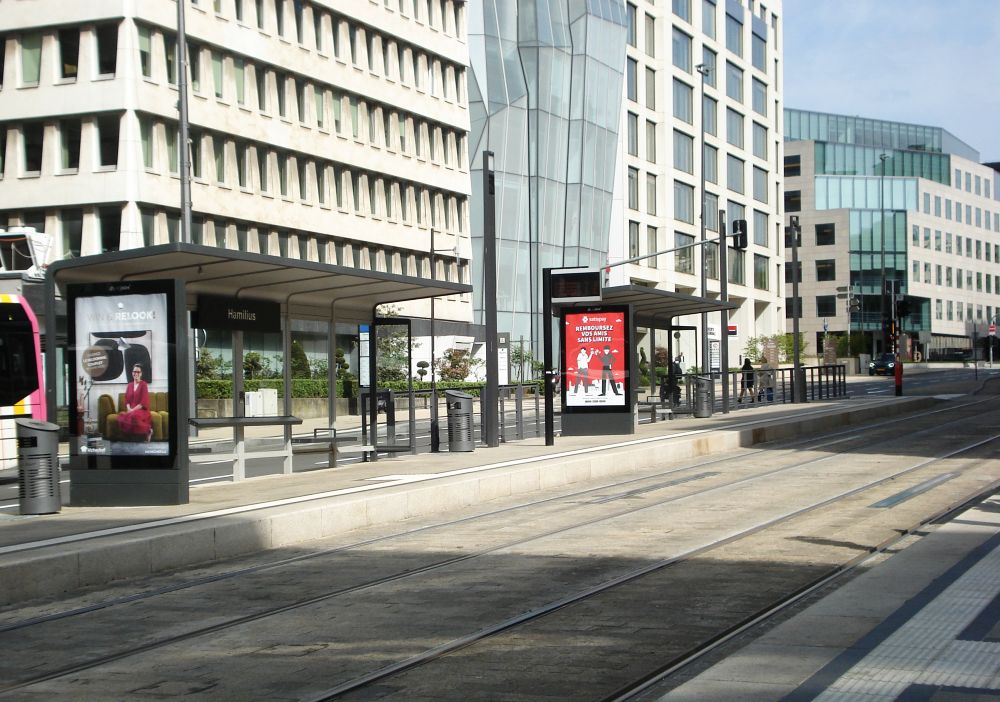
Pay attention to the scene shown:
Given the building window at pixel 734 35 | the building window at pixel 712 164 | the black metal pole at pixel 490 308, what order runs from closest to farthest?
the black metal pole at pixel 490 308, the building window at pixel 712 164, the building window at pixel 734 35

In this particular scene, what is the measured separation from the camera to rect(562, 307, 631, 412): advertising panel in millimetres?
25406

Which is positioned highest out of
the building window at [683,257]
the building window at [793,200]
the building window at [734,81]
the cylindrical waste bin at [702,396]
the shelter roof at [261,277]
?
the building window at [734,81]

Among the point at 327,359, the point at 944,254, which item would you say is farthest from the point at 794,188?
the point at 327,359

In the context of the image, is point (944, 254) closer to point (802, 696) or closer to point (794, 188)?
point (794, 188)

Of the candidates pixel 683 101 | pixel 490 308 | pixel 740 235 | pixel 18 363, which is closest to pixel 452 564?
pixel 490 308

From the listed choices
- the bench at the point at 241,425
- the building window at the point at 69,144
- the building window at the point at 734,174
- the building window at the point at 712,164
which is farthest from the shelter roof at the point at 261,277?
the building window at the point at 734,174

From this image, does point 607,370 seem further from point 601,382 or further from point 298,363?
point 298,363

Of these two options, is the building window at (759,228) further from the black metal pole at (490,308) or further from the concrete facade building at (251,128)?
the black metal pole at (490,308)

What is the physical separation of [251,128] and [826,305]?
76344mm

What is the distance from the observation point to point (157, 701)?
6418 millimetres

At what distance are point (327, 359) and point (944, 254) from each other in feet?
361

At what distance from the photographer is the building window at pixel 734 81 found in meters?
86.6

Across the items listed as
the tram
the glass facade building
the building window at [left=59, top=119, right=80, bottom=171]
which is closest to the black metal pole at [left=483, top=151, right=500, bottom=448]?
the tram

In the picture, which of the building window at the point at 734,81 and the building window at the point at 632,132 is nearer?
the building window at the point at 632,132
